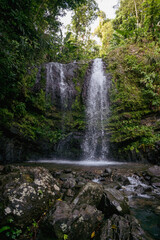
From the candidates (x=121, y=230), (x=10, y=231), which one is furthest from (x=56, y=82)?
(x=121, y=230)

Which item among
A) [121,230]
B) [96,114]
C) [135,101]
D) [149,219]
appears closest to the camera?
[121,230]

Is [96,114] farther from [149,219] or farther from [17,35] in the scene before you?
[149,219]

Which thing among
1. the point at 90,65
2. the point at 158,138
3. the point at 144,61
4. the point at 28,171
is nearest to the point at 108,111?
the point at 158,138

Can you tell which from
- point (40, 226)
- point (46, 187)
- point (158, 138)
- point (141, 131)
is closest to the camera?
point (40, 226)

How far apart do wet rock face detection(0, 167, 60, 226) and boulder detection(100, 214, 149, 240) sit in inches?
39.3

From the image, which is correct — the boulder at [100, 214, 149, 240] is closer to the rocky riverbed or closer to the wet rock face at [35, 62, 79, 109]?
the rocky riverbed

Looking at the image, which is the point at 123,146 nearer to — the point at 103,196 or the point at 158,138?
the point at 158,138

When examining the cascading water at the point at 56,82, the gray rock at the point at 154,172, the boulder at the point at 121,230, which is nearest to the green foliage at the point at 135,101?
the gray rock at the point at 154,172

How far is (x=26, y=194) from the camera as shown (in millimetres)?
1907

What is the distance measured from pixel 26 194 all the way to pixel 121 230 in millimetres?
1455

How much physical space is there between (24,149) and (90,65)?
9.53m

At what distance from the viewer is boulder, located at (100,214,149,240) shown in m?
1.62

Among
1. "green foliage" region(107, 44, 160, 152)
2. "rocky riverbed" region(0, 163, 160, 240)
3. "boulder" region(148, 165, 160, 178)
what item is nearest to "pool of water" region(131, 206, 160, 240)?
"rocky riverbed" region(0, 163, 160, 240)

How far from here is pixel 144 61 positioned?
9.23 meters
